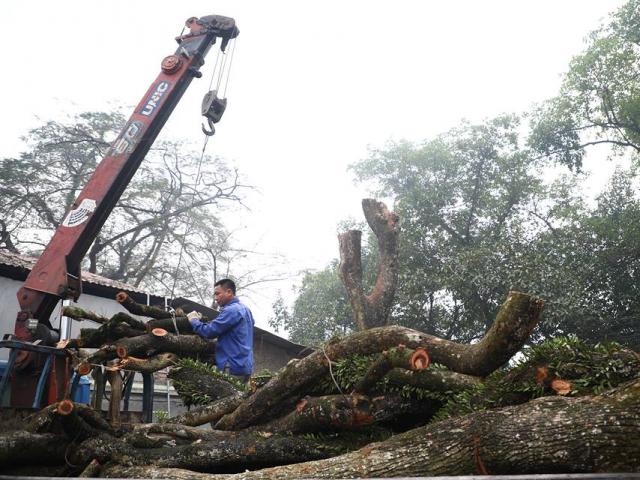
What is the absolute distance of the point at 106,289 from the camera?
14.4 metres

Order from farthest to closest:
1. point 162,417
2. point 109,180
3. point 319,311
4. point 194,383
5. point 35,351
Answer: point 319,311 < point 162,417 < point 109,180 < point 194,383 < point 35,351

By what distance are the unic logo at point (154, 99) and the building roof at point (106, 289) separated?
540 centimetres

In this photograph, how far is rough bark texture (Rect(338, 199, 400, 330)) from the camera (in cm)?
1055

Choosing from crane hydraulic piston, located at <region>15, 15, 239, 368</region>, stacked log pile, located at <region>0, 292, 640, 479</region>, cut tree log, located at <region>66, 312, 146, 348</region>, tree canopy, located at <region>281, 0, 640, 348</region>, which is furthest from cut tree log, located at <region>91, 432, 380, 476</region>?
tree canopy, located at <region>281, 0, 640, 348</region>

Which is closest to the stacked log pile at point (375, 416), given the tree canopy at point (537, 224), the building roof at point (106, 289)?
the building roof at point (106, 289)

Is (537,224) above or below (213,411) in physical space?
above

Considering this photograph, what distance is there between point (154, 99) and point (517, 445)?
721 cm

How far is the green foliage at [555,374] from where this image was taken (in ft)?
12.9

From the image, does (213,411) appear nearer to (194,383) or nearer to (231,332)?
(194,383)

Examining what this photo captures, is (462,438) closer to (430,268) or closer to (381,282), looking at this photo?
(381,282)

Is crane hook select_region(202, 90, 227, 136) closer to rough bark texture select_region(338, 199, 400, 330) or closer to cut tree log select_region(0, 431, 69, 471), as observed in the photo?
rough bark texture select_region(338, 199, 400, 330)

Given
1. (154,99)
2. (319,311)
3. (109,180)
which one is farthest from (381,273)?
(319,311)

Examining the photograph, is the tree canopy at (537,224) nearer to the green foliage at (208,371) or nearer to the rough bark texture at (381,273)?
the rough bark texture at (381,273)

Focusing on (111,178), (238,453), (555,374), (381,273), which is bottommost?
(238,453)
